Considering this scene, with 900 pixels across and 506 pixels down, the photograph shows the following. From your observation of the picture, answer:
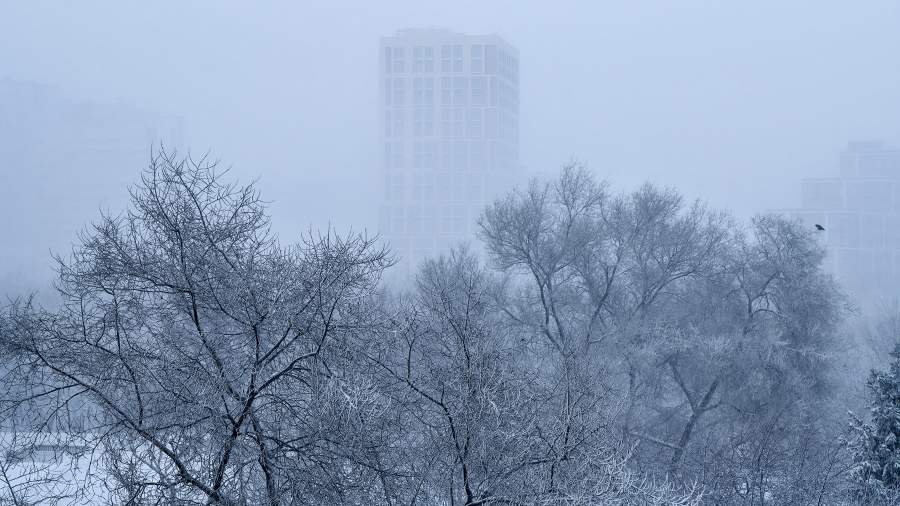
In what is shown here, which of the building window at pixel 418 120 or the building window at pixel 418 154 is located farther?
the building window at pixel 418 154

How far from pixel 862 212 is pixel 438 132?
48.2 meters

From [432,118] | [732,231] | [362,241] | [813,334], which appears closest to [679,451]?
[813,334]

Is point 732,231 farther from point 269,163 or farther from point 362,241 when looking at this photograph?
point 269,163

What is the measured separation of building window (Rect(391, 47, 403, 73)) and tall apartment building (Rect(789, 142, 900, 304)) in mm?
44944

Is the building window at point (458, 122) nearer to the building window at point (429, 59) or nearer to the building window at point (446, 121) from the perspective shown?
the building window at point (446, 121)

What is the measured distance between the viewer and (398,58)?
104m

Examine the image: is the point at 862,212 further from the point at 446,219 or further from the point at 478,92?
the point at 446,219

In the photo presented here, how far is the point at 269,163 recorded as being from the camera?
198375 mm

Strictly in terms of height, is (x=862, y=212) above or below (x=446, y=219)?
above

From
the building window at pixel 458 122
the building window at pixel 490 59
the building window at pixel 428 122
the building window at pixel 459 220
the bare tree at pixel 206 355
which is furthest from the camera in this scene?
the building window at pixel 458 122

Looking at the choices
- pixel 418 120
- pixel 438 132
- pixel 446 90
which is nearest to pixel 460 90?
pixel 446 90

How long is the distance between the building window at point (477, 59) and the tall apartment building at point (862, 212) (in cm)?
3803

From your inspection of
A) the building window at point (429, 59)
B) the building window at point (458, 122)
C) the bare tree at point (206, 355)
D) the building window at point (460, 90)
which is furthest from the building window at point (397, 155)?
the bare tree at point (206, 355)

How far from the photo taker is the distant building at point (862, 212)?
9688cm
